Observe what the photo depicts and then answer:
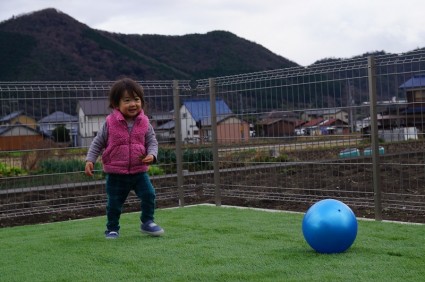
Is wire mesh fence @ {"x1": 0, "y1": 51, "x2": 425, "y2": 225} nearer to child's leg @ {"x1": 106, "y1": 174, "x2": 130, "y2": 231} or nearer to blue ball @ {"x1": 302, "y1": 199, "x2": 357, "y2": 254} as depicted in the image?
blue ball @ {"x1": 302, "y1": 199, "x2": 357, "y2": 254}

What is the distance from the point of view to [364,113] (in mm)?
7969

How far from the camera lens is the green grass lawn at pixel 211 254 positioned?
16.4 feet

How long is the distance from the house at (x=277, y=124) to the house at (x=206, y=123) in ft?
1.32

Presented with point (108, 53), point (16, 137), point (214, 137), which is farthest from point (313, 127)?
point (108, 53)

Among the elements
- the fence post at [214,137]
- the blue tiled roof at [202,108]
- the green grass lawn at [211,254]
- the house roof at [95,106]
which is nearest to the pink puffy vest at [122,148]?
the green grass lawn at [211,254]

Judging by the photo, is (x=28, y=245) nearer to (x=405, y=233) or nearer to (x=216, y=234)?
(x=216, y=234)

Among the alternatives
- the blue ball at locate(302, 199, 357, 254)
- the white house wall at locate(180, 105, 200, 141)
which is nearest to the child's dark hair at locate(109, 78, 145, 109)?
the blue ball at locate(302, 199, 357, 254)

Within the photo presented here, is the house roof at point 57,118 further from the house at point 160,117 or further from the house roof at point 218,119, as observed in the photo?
the house roof at point 218,119

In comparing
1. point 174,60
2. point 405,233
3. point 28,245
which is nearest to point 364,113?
point 405,233

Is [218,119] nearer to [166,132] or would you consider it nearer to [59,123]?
[166,132]

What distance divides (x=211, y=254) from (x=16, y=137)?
4582 millimetres

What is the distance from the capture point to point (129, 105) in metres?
6.97

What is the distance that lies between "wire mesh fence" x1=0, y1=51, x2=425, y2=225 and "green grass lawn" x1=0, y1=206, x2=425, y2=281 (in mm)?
1046

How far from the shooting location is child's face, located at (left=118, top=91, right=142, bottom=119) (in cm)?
698
